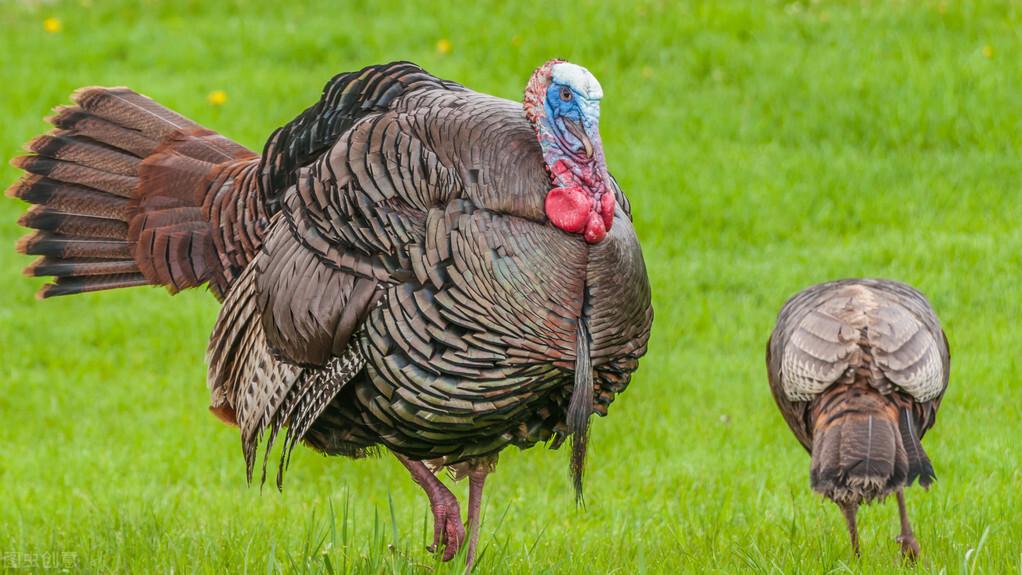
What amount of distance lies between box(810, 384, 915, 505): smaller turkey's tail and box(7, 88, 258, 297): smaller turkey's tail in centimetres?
243

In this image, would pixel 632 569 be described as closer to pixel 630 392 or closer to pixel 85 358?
pixel 630 392

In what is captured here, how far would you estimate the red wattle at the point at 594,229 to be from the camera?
12.8ft

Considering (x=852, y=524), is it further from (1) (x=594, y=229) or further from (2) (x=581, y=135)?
(2) (x=581, y=135)

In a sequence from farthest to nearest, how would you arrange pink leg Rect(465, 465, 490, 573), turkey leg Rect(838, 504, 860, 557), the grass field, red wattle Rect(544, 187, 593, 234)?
the grass field → turkey leg Rect(838, 504, 860, 557) → pink leg Rect(465, 465, 490, 573) → red wattle Rect(544, 187, 593, 234)

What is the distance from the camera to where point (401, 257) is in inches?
158

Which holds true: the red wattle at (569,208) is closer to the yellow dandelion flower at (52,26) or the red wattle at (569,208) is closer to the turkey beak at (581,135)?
the turkey beak at (581,135)

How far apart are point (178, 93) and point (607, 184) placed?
6832 mm

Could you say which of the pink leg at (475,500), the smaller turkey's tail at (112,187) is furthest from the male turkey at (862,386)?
the smaller turkey's tail at (112,187)

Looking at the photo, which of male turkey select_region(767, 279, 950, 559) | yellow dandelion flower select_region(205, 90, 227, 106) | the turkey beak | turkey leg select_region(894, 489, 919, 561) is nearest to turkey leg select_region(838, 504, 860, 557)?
male turkey select_region(767, 279, 950, 559)

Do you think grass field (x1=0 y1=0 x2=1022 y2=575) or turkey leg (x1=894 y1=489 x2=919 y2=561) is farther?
grass field (x1=0 y1=0 x2=1022 y2=575)

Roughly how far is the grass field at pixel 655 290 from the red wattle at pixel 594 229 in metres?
1.06

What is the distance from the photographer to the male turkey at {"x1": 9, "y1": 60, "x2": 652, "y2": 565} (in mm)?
3908

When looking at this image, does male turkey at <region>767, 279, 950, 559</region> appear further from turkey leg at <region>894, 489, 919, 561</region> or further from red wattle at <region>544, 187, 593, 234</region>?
red wattle at <region>544, 187, 593, 234</region>

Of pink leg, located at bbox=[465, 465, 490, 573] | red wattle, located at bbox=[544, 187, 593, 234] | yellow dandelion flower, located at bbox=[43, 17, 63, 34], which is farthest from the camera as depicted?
yellow dandelion flower, located at bbox=[43, 17, 63, 34]
